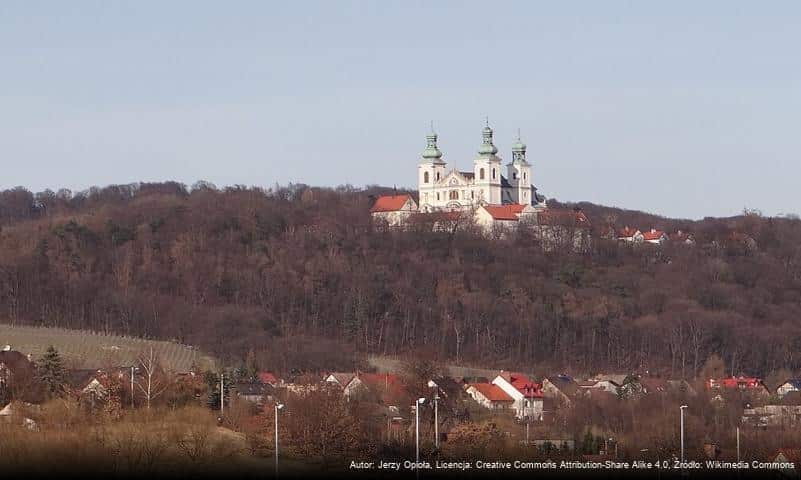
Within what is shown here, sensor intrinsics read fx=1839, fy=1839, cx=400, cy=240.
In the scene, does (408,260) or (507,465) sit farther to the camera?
(408,260)

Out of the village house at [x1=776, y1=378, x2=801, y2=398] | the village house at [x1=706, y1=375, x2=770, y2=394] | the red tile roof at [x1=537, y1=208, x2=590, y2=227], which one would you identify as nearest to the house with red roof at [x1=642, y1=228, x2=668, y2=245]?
the red tile roof at [x1=537, y1=208, x2=590, y2=227]

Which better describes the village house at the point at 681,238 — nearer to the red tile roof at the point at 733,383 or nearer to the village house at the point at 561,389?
the red tile roof at the point at 733,383

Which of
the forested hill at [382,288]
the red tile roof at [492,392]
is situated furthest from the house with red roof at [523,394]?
the forested hill at [382,288]

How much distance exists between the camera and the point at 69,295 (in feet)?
333

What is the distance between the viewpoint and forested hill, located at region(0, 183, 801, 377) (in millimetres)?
93875

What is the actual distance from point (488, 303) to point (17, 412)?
61.6 metres

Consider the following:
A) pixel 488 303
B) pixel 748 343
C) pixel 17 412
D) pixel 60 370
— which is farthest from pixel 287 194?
pixel 17 412

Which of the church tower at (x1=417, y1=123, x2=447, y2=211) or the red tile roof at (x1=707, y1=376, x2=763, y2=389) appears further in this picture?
the church tower at (x1=417, y1=123, x2=447, y2=211)

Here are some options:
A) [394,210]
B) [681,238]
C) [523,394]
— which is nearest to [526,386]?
[523,394]

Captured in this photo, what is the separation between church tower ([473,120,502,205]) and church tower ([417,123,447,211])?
3.00 m

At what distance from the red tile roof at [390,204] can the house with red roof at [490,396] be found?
194 ft

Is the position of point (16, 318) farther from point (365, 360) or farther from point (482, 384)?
point (482, 384)

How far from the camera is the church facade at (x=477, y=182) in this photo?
5079 inches

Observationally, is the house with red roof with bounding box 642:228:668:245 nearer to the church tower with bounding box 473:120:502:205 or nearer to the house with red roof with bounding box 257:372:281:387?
the church tower with bounding box 473:120:502:205
